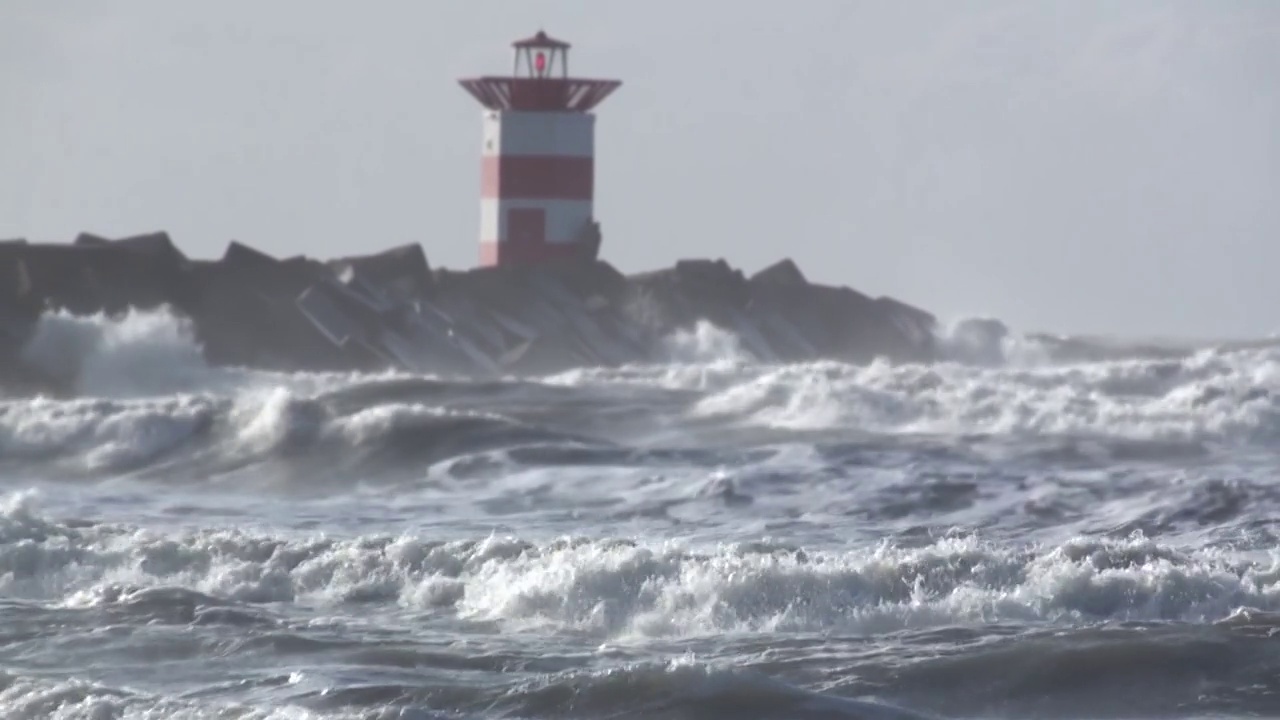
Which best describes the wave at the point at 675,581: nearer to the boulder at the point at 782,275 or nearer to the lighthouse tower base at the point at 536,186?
the lighthouse tower base at the point at 536,186

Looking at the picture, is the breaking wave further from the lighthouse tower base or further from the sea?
the lighthouse tower base

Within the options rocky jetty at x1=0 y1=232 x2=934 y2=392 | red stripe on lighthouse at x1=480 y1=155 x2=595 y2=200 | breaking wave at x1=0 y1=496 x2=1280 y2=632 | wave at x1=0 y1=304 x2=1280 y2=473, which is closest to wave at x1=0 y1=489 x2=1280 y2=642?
breaking wave at x1=0 y1=496 x2=1280 y2=632

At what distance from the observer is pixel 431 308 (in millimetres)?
23438

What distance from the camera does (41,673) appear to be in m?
7.38

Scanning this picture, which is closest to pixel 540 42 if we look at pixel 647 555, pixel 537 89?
pixel 537 89

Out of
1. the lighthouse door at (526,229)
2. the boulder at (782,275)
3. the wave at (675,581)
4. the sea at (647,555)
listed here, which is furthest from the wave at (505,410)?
the boulder at (782,275)

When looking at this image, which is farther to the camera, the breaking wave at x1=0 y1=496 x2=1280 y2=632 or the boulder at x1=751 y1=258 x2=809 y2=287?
the boulder at x1=751 y1=258 x2=809 y2=287

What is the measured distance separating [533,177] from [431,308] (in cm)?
206

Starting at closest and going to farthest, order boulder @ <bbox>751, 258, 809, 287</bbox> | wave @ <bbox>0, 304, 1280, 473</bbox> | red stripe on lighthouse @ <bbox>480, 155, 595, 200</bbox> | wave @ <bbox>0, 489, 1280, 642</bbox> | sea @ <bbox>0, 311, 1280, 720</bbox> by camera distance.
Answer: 1. sea @ <bbox>0, 311, 1280, 720</bbox>
2. wave @ <bbox>0, 489, 1280, 642</bbox>
3. wave @ <bbox>0, 304, 1280, 473</bbox>
4. red stripe on lighthouse @ <bbox>480, 155, 595, 200</bbox>
5. boulder @ <bbox>751, 258, 809, 287</bbox>

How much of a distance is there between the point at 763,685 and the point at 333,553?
321cm

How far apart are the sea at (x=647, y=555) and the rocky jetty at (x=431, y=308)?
145 inches

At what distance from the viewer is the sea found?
22.9ft

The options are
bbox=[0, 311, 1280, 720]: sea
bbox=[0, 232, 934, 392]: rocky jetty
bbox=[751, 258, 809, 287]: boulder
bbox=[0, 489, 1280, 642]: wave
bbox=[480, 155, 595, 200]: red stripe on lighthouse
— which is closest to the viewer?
bbox=[0, 311, 1280, 720]: sea

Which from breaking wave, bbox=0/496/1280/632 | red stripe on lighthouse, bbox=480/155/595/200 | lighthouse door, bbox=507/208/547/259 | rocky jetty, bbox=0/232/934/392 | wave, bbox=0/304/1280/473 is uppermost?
red stripe on lighthouse, bbox=480/155/595/200
